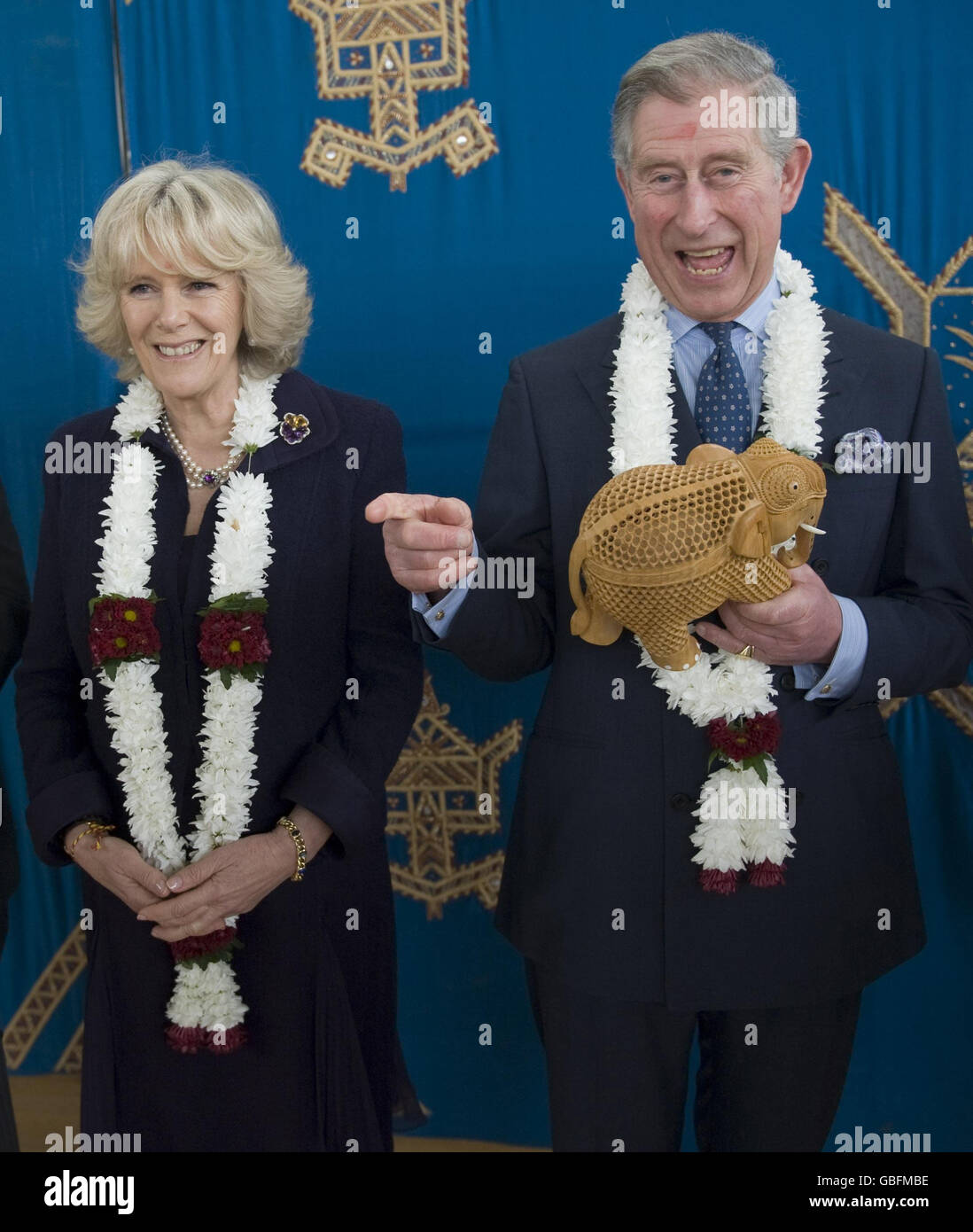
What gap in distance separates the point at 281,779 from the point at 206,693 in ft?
0.61

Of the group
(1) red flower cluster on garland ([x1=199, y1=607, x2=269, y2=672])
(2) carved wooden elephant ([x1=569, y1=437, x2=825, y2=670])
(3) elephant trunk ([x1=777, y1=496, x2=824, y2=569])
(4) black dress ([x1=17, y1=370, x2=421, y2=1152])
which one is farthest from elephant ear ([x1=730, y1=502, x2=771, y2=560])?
(1) red flower cluster on garland ([x1=199, y1=607, x2=269, y2=672])

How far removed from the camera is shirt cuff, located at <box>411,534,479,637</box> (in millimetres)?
1612

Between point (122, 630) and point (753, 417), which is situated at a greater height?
point (753, 417)

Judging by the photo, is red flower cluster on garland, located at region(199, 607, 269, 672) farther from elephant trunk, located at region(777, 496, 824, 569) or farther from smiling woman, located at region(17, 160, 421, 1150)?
elephant trunk, located at region(777, 496, 824, 569)

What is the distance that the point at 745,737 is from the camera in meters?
1.67

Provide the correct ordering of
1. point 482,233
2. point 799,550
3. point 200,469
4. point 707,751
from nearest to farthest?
point 799,550 < point 707,751 < point 200,469 < point 482,233

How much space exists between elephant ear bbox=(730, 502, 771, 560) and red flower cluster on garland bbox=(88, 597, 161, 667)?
3.15 ft

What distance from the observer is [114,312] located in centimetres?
204

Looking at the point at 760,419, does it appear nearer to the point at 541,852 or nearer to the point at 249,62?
the point at 541,852

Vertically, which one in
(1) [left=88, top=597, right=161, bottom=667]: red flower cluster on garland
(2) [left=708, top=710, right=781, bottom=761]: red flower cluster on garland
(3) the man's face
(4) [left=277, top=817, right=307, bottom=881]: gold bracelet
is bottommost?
(4) [left=277, top=817, right=307, bottom=881]: gold bracelet

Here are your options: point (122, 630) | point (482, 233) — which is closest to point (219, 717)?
point (122, 630)

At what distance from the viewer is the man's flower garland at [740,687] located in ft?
5.50

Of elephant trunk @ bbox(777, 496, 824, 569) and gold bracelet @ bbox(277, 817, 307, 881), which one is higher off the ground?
elephant trunk @ bbox(777, 496, 824, 569)
